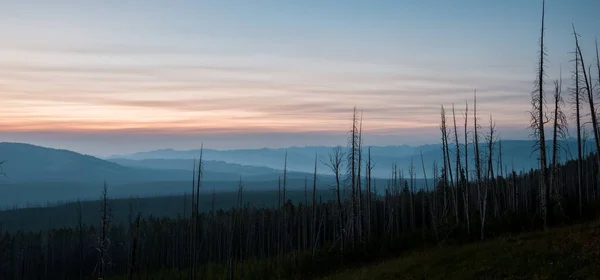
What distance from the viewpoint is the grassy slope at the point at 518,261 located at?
25109 mm

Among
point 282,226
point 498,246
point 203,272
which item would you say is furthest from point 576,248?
point 282,226

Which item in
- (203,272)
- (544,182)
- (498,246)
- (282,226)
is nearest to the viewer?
(498,246)

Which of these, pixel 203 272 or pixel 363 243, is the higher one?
pixel 363 243

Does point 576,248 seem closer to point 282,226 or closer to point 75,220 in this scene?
point 282,226

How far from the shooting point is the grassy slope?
989 inches

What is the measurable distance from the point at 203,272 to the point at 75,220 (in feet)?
444

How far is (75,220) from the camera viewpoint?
19050 cm

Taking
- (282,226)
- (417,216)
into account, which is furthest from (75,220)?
(417,216)

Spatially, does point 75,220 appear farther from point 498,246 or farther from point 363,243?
point 498,246

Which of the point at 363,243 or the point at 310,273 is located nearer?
the point at 310,273

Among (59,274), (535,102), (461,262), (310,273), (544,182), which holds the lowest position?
(59,274)

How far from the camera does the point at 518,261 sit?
94.0ft

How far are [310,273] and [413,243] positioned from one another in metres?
12.2

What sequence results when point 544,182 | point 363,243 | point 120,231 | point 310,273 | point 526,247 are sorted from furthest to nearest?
point 120,231 → point 363,243 → point 310,273 → point 544,182 → point 526,247
